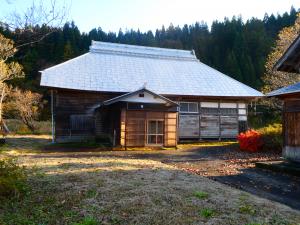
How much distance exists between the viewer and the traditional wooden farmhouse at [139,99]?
66.7ft

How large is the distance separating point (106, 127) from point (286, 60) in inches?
518

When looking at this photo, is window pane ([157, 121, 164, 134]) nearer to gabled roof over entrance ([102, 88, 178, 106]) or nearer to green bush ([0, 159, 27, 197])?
gabled roof over entrance ([102, 88, 178, 106])

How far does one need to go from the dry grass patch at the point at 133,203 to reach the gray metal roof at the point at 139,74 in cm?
1429

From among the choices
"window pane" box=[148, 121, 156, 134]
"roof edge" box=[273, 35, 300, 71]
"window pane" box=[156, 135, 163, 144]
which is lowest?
"window pane" box=[156, 135, 163, 144]

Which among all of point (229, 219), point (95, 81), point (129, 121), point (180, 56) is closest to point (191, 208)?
point (229, 219)

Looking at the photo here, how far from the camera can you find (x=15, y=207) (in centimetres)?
691

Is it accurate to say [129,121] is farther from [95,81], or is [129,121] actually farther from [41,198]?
[41,198]

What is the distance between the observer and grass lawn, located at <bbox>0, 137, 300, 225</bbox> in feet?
20.5

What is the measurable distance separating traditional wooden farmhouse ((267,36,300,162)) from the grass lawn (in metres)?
4.95

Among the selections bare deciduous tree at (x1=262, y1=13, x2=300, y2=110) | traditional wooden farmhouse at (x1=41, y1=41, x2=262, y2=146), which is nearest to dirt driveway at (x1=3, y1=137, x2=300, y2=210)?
Result: traditional wooden farmhouse at (x1=41, y1=41, x2=262, y2=146)

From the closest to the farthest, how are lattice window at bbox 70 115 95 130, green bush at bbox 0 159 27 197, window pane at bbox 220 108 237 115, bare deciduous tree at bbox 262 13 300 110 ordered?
green bush at bbox 0 159 27 197 < lattice window at bbox 70 115 95 130 < window pane at bbox 220 108 237 115 < bare deciduous tree at bbox 262 13 300 110

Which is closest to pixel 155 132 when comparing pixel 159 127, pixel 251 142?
pixel 159 127

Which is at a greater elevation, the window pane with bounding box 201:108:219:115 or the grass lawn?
the window pane with bounding box 201:108:219:115

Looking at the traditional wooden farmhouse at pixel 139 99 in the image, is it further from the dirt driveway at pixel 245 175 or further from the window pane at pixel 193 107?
the dirt driveway at pixel 245 175
